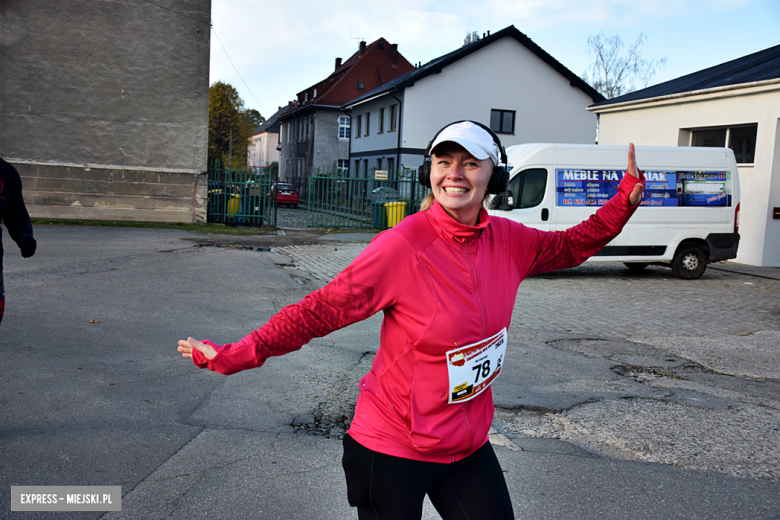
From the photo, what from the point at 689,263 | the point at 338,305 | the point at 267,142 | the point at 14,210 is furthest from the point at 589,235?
the point at 267,142

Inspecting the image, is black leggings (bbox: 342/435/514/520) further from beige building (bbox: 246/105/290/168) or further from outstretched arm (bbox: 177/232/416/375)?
beige building (bbox: 246/105/290/168)

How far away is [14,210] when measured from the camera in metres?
4.54

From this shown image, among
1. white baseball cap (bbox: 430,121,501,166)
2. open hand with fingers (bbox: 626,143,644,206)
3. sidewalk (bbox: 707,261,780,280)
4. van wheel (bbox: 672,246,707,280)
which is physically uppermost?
white baseball cap (bbox: 430,121,501,166)

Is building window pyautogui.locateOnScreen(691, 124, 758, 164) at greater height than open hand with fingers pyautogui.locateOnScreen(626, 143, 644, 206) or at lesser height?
greater

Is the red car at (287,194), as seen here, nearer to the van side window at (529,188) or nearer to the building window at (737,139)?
the building window at (737,139)

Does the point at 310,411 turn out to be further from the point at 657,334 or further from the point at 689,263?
the point at 689,263

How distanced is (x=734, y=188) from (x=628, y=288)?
136 inches

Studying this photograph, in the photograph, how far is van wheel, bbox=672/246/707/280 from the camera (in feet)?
43.9

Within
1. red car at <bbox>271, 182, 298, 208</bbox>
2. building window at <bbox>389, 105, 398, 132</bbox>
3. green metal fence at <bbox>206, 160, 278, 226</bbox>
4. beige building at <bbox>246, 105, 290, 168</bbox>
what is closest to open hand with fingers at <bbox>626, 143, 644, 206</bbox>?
green metal fence at <bbox>206, 160, 278, 226</bbox>

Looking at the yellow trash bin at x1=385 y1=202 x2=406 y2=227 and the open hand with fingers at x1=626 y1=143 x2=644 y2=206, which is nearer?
the open hand with fingers at x1=626 y1=143 x2=644 y2=206

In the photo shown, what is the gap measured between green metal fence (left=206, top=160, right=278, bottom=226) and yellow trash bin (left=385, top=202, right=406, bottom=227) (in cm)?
440

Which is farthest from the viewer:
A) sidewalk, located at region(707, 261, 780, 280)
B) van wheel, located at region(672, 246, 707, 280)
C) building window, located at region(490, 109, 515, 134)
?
building window, located at region(490, 109, 515, 134)

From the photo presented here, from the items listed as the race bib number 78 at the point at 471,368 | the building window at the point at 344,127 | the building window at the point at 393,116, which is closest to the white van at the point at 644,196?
the race bib number 78 at the point at 471,368

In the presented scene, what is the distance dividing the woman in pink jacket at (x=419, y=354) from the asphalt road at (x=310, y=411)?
1.43 metres
